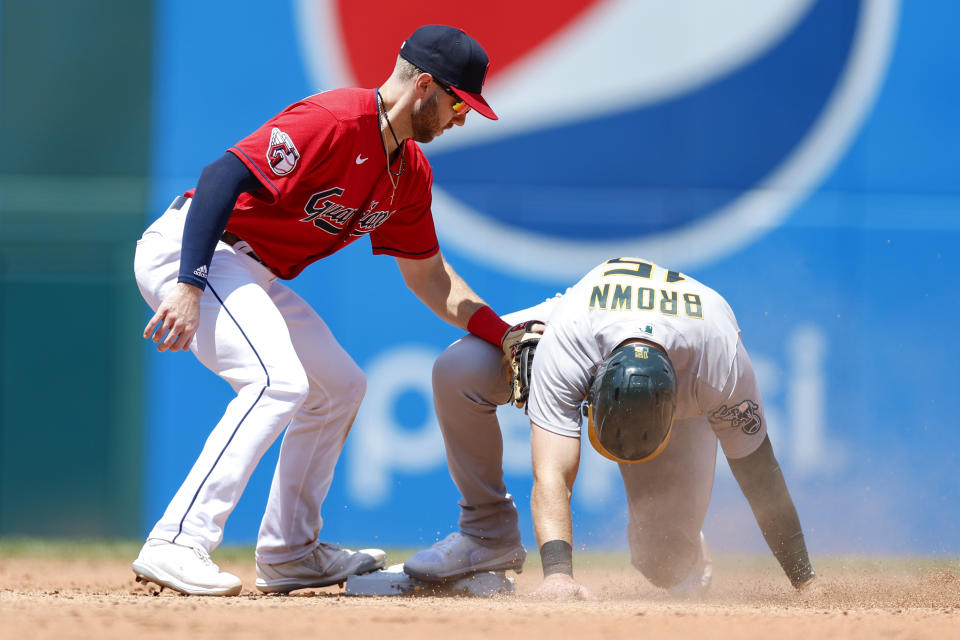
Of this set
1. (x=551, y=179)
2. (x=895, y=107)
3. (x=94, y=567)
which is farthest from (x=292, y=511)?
(x=895, y=107)

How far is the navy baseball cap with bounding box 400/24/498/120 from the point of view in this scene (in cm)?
334

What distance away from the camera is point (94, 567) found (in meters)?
5.09

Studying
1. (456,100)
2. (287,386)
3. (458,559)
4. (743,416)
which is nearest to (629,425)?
(743,416)

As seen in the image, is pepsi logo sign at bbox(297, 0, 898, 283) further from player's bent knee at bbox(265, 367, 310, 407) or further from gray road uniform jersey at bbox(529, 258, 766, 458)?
player's bent knee at bbox(265, 367, 310, 407)

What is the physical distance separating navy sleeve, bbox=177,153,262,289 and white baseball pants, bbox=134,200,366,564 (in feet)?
0.57

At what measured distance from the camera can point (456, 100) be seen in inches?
135

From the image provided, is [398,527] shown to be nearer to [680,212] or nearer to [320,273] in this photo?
[320,273]

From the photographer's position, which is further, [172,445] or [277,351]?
[172,445]

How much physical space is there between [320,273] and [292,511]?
273cm

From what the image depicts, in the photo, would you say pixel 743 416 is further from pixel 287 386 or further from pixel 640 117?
pixel 640 117

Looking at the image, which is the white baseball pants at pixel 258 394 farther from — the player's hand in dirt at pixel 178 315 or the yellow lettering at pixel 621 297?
the yellow lettering at pixel 621 297

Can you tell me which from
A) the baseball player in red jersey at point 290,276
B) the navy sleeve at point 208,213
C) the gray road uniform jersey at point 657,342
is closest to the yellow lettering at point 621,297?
the gray road uniform jersey at point 657,342

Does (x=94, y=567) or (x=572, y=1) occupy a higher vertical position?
(x=572, y=1)

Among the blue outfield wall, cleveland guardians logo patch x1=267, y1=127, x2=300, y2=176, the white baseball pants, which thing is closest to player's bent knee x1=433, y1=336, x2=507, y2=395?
the white baseball pants
